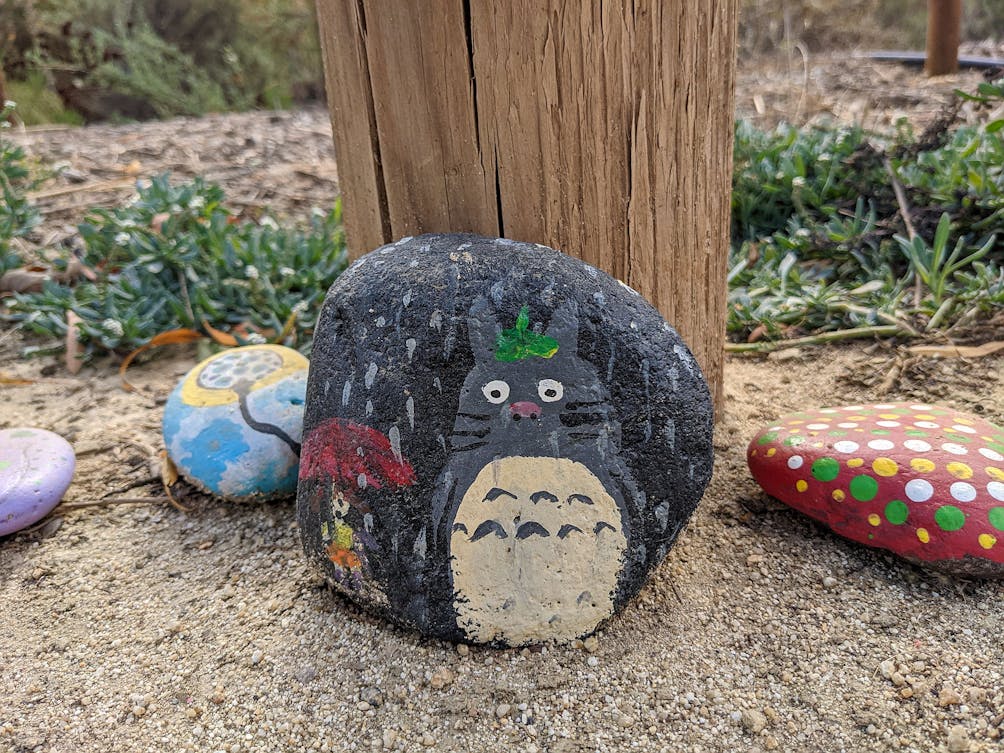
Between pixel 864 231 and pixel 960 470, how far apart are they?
154 centimetres

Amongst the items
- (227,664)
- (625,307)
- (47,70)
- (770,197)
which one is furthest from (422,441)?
(47,70)

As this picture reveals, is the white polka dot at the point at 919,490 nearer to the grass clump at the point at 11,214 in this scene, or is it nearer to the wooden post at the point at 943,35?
the grass clump at the point at 11,214

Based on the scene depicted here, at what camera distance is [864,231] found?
10.0ft

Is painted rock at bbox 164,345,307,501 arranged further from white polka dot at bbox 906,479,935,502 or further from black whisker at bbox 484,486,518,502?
white polka dot at bbox 906,479,935,502

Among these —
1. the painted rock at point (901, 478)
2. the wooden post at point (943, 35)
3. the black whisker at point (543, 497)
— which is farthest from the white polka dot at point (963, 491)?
the wooden post at point (943, 35)

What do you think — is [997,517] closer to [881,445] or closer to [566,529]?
[881,445]

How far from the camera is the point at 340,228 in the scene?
3744 millimetres

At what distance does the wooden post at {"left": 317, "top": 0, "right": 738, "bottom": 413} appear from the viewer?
175cm

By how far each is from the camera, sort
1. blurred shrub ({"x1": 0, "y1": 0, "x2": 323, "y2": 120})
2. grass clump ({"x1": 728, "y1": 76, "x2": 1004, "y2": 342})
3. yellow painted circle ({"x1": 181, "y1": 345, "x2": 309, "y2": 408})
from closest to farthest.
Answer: yellow painted circle ({"x1": 181, "y1": 345, "x2": 309, "y2": 408}), grass clump ({"x1": 728, "y1": 76, "x2": 1004, "y2": 342}), blurred shrub ({"x1": 0, "y1": 0, "x2": 323, "y2": 120})

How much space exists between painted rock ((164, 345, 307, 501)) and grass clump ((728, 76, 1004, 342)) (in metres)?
1.52

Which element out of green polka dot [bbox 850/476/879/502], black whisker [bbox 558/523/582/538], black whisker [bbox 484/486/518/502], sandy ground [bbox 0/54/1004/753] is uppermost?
black whisker [bbox 484/486/518/502]

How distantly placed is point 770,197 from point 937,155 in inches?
25.1

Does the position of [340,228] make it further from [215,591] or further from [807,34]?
[807,34]

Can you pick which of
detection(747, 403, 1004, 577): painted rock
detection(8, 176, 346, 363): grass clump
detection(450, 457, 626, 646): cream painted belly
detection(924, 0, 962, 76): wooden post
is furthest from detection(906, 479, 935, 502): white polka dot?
detection(924, 0, 962, 76): wooden post
